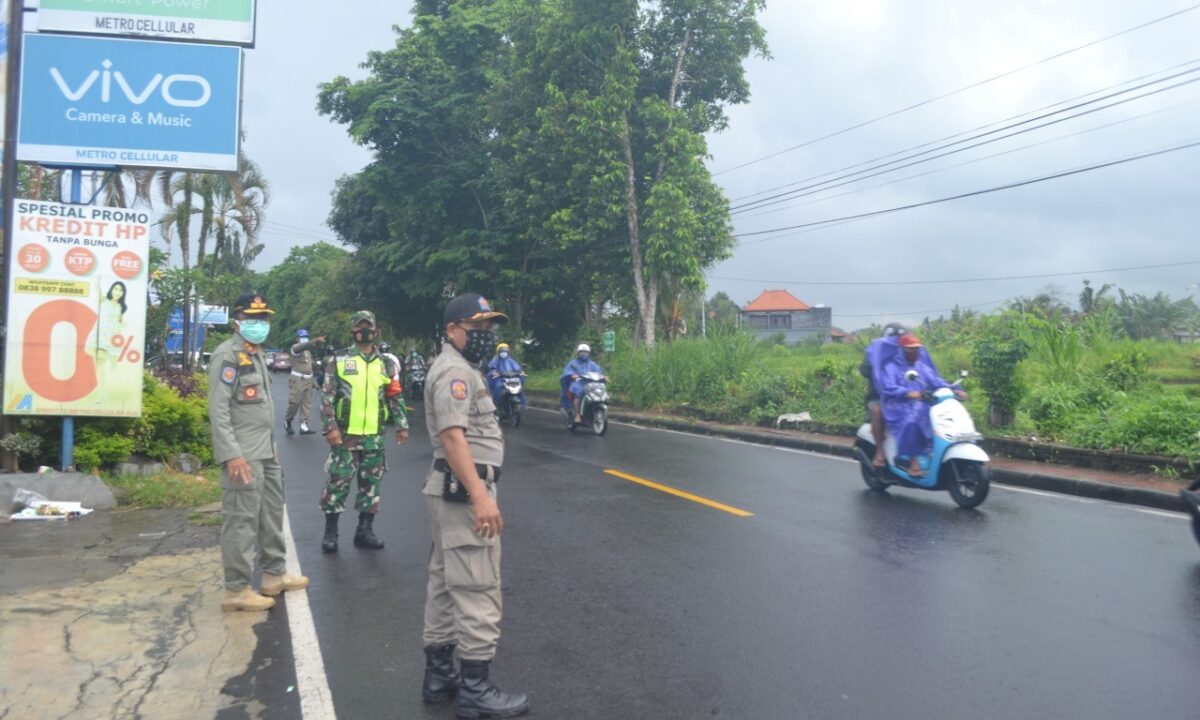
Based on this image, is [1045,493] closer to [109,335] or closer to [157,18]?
A: [109,335]

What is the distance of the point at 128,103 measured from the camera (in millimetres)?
10070

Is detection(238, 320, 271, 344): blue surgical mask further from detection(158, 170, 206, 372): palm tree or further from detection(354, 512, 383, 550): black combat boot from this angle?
detection(158, 170, 206, 372): palm tree

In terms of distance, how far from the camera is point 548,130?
901 inches

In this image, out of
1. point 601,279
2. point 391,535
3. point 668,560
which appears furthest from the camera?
point 601,279

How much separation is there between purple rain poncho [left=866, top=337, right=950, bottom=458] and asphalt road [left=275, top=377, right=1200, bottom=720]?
0.65 m

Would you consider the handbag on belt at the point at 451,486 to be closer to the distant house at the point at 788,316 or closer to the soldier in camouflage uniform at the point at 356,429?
the soldier in camouflage uniform at the point at 356,429

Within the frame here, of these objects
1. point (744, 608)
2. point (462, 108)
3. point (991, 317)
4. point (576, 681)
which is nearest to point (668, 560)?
point (744, 608)

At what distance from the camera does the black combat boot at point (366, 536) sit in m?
7.27

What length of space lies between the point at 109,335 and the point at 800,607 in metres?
7.53

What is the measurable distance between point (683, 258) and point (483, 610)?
1835 cm

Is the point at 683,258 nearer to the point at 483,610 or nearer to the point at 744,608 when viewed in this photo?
the point at 744,608

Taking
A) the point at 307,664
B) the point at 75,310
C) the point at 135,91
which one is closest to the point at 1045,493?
the point at 307,664

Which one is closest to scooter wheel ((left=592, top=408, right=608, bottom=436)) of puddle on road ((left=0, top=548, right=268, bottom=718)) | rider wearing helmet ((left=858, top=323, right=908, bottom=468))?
rider wearing helmet ((left=858, top=323, right=908, bottom=468))

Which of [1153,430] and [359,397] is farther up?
[359,397]
